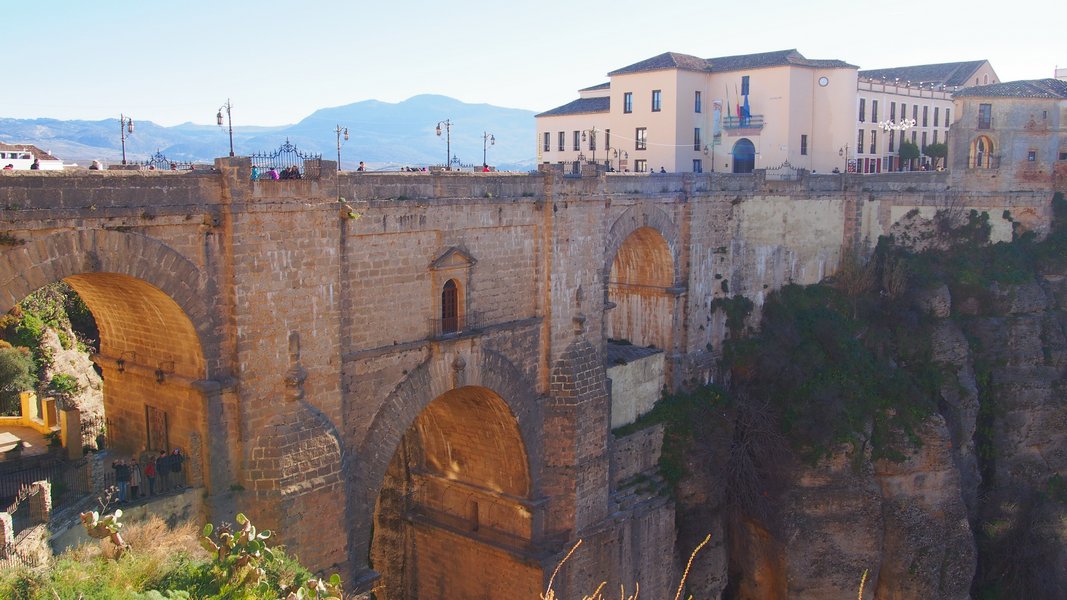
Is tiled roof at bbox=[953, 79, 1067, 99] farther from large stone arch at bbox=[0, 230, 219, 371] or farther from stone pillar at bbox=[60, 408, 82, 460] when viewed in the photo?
stone pillar at bbox=[60, 408, 82, 460]

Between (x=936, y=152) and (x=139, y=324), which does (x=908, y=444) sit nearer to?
(x=139, y=324)

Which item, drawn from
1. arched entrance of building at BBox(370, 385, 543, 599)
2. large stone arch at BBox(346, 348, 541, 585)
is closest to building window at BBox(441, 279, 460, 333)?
large stone arch at BBox(346, 348, 541, 585)

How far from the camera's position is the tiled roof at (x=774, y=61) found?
128 feet

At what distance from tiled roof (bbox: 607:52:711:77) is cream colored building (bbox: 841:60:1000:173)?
7.07 metres

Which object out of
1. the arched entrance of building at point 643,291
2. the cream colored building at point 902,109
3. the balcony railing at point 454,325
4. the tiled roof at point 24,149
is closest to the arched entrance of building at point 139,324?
the balcony railing at point 454,325

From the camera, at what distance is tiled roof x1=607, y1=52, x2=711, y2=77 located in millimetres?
39875

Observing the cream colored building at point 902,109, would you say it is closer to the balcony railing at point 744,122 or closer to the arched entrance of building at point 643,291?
the balcony railing at point 744,122

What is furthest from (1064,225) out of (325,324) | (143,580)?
(143,580)

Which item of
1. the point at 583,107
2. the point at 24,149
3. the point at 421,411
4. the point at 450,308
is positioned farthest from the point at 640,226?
the point at 24,149

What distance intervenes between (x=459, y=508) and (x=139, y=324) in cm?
988

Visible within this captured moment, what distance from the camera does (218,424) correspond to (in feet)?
46.3

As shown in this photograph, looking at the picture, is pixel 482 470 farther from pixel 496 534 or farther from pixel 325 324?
pixel 325 324

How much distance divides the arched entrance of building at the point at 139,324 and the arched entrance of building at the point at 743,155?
31.0 m

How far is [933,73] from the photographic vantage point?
166ft
